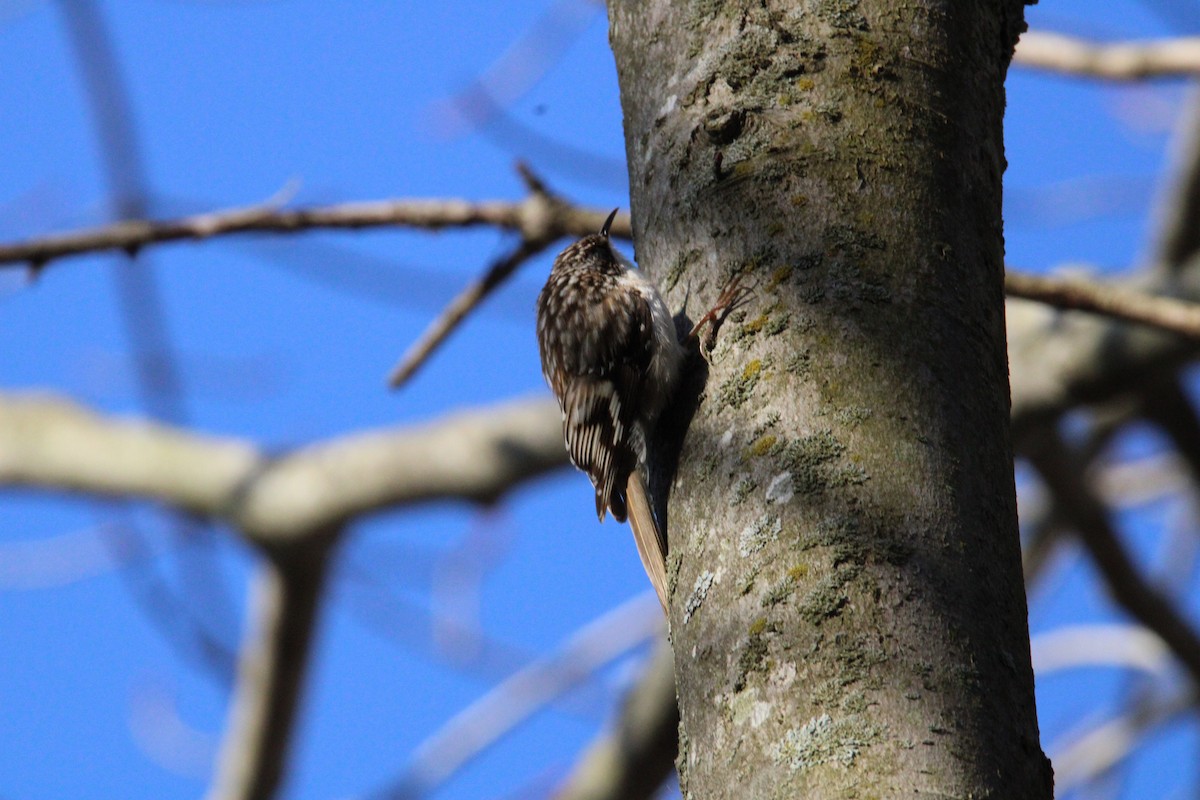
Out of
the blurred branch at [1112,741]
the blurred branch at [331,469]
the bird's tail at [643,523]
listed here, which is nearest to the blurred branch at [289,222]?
the bird's tail at [643,523]

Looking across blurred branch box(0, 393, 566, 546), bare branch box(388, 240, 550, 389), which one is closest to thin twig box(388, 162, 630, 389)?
bare branch box(388, 240, 550, 389)

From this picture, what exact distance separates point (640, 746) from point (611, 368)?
6.71 ft

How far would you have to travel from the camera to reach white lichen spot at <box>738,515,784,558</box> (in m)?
1.54

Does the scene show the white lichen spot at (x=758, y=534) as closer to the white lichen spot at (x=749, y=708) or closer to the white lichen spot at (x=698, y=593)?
the white lichen spot at (x=698, y=593)

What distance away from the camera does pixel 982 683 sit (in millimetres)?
1370

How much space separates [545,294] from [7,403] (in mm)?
3027

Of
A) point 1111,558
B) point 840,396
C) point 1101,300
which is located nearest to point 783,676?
point 840,396

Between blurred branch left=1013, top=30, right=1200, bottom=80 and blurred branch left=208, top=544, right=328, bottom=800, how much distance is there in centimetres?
279

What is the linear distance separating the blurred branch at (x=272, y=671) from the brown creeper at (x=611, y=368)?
168cm

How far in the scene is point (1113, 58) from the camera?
4102 mm

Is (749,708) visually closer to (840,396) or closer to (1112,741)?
(840,396)

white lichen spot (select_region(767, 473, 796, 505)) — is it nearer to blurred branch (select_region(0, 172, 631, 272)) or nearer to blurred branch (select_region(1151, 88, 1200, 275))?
blurred branch (select_region(0, 172, 631, 272))

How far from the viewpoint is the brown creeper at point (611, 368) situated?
2246 mm

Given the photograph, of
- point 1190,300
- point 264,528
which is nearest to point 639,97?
point 1190,300
